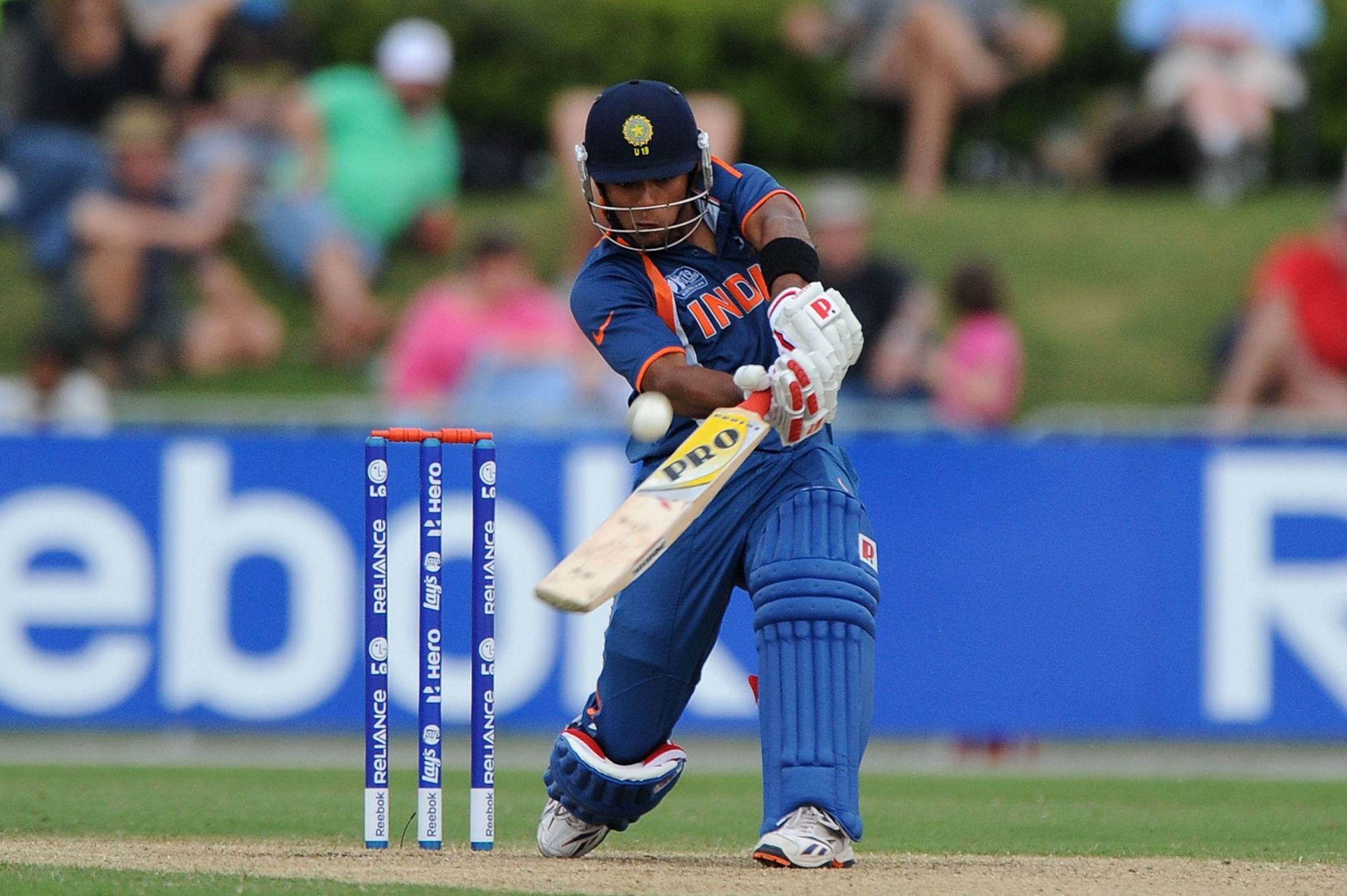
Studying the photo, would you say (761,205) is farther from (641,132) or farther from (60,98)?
(60,98)

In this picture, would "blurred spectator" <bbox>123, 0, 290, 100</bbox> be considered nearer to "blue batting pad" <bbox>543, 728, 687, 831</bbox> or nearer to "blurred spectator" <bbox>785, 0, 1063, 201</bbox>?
"blurred spectator" <bbox>785, 0, 1063, 201</bbox>

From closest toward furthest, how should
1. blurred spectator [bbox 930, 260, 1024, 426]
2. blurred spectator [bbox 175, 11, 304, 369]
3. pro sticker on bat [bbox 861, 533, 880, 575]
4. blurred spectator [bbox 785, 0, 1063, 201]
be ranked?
pro sticker on bat [bbox 861, 533, 880, 575] → blurred spectator [bbox 930, 260, 1024, 426] → blurred spectator [bbox 175, 11, 304, 369] → blurred spectator [bbox 785, 0, 1063, 201]

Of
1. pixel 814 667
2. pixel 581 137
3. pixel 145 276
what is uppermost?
pixel 581 137

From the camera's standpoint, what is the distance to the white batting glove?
4.96m

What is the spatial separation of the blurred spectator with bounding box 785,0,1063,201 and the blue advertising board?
3.70 metres

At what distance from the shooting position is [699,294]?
5352 mm

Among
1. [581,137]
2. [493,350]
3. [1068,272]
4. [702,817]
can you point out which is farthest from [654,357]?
[1068,272]

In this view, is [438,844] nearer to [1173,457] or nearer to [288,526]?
[288,526]

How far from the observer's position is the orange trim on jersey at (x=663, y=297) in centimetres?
530

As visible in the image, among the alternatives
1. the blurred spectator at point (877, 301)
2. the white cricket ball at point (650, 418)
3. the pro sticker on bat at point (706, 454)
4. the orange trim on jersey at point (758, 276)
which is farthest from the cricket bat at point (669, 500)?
the blurred spectator at point (877, 301)

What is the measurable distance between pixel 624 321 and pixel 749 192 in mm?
484

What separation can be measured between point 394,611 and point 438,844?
13.8ft

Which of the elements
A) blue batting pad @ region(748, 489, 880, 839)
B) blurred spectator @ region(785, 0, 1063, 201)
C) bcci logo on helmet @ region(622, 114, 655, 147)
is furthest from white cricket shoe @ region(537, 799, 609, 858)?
blurred spectator @ region(785, 0, 1063, 201)

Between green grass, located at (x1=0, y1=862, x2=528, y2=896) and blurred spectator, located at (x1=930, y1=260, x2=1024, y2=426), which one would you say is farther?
blurred spectator, located at (x1=930, y1=260, x2=1024, y2=426)
